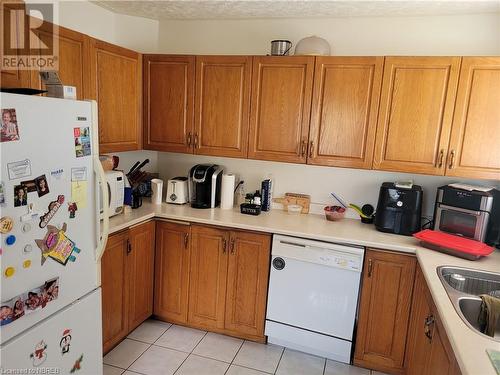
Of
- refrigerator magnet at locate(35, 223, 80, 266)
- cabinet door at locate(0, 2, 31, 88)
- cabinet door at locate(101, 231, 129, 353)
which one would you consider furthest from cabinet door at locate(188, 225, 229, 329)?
cabinet door at locate(0, 2, 31, 88)

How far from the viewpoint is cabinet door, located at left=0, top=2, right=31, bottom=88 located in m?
1.64

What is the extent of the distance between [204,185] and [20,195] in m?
1.54

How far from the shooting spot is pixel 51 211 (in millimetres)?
1476

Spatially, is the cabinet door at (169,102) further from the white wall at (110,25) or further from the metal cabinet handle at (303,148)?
the metal cabinet handle at (303,148)

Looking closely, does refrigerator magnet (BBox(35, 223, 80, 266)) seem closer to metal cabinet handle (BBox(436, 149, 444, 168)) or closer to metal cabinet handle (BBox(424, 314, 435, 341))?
metal cabinet handle (BBox(424, 314, 435, 341))

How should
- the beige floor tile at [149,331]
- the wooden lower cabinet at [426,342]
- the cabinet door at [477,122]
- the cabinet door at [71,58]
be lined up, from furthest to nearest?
the beige floor tile at [149,331], the cabinet door at [477,122], the cabinet door at [71,58], the wooden lower cabinet at [426,342]

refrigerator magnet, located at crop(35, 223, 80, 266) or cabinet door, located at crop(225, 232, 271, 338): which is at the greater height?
refrigerator magnet, located at crop(35, 223, 80, 266)

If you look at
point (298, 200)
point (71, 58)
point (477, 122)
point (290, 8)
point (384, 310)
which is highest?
point (290, 8)

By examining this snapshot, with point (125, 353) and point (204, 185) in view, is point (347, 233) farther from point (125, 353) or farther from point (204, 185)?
point (125, 353)

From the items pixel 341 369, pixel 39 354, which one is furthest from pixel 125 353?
pixel 341 369

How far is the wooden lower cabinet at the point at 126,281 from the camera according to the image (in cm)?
224

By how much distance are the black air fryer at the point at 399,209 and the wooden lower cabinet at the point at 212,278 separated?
82cm

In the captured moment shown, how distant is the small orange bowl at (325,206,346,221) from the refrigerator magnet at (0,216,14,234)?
199cm

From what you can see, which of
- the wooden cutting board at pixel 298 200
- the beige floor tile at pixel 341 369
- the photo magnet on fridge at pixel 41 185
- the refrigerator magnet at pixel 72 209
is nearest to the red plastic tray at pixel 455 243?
the wooden cutting board at pixel 298 200
